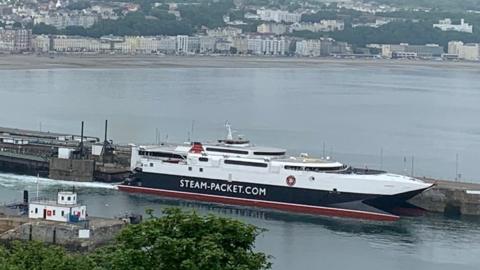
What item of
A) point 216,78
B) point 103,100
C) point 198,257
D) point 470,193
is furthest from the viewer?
point 216,78

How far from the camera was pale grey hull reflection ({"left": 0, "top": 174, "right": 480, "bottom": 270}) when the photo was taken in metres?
17.0

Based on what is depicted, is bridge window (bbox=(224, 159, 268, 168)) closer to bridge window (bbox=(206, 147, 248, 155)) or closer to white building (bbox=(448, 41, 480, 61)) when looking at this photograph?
bridge window (bbox=(206, 147, 248, 155))

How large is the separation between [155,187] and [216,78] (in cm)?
3422

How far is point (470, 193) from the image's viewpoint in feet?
71.5

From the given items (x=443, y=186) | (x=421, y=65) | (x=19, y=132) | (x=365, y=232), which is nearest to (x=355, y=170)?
(x=443, y=186)

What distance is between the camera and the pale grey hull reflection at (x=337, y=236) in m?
17.0

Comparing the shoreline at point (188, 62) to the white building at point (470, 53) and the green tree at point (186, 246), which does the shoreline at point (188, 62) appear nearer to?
the white building at point (470, 53)

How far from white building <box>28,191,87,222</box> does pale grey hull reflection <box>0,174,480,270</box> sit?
162 centimetres

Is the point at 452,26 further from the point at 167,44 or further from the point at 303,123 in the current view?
the point at 303,123

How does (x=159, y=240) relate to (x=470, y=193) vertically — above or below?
above

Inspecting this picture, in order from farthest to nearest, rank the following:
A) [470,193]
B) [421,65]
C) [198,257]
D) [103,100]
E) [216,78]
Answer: [421,65]
[216,78]
[103,100]
[470,193]
[198,257]

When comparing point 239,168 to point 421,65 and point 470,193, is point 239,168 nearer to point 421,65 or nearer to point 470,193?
point 470,193

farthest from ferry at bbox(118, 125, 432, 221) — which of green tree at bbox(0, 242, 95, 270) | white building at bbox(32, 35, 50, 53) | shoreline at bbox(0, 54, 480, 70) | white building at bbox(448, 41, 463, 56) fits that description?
white building at bbox(448, 41, 463, 56)

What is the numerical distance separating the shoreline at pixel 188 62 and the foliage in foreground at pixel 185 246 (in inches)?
1972
